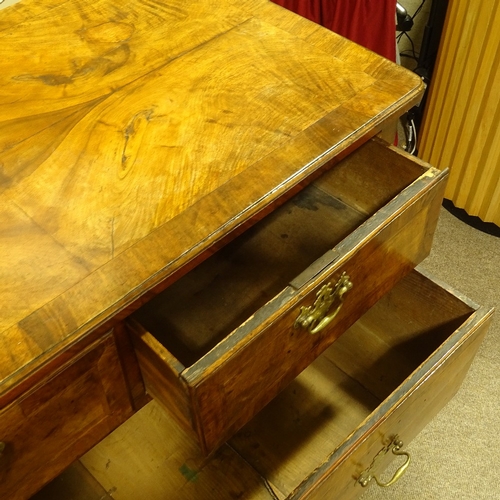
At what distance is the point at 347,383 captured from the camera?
1.08m

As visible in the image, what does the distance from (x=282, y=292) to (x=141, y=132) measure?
0.24 metres

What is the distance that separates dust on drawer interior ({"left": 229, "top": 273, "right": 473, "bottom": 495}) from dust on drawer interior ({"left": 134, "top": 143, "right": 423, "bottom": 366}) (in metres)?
0.17

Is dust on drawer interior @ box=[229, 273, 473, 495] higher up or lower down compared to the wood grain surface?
lower down

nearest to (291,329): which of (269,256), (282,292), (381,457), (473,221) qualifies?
(282,292)

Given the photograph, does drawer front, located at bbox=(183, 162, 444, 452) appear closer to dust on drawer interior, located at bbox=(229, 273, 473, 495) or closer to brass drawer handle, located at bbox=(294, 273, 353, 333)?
brass drawer handle, located at bbox=(294, 273, 353, 333)

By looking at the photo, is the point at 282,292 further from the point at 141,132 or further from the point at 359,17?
the point at 359,17

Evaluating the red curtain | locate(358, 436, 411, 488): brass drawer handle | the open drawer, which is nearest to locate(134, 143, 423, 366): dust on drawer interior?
the open drawer

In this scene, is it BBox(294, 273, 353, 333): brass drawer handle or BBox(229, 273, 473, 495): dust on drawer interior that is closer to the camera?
BBox(294, 273, 353, 333): brass drawer handle

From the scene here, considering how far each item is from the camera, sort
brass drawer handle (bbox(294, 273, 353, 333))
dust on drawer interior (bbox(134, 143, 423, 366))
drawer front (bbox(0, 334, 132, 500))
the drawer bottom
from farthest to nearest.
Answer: the drawer bottom < dust on drawer interior (bbox(134, 143, 423, 366)) < brass drawer handle (bbox(294, 273, 353, 333)) < drawer front (bbox(0, 334, 132, 500))

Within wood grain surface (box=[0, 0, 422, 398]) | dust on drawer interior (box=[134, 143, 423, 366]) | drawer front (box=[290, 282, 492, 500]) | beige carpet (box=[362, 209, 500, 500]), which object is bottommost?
beige carpet (box=[362, 209, 500, 500])

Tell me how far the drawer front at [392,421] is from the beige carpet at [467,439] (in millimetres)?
141

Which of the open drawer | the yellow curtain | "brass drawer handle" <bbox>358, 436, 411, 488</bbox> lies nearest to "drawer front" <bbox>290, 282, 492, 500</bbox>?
"brass drawer handle" <bbox>358, 436, 411, 488</bbox>

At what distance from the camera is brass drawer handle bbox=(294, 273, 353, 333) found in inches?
26.6

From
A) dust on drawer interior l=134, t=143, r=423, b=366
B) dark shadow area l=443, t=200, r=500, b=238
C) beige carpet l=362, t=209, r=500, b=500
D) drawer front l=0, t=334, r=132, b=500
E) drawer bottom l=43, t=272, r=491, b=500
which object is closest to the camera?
drawer front l=0, t=334, r=132, b=500
